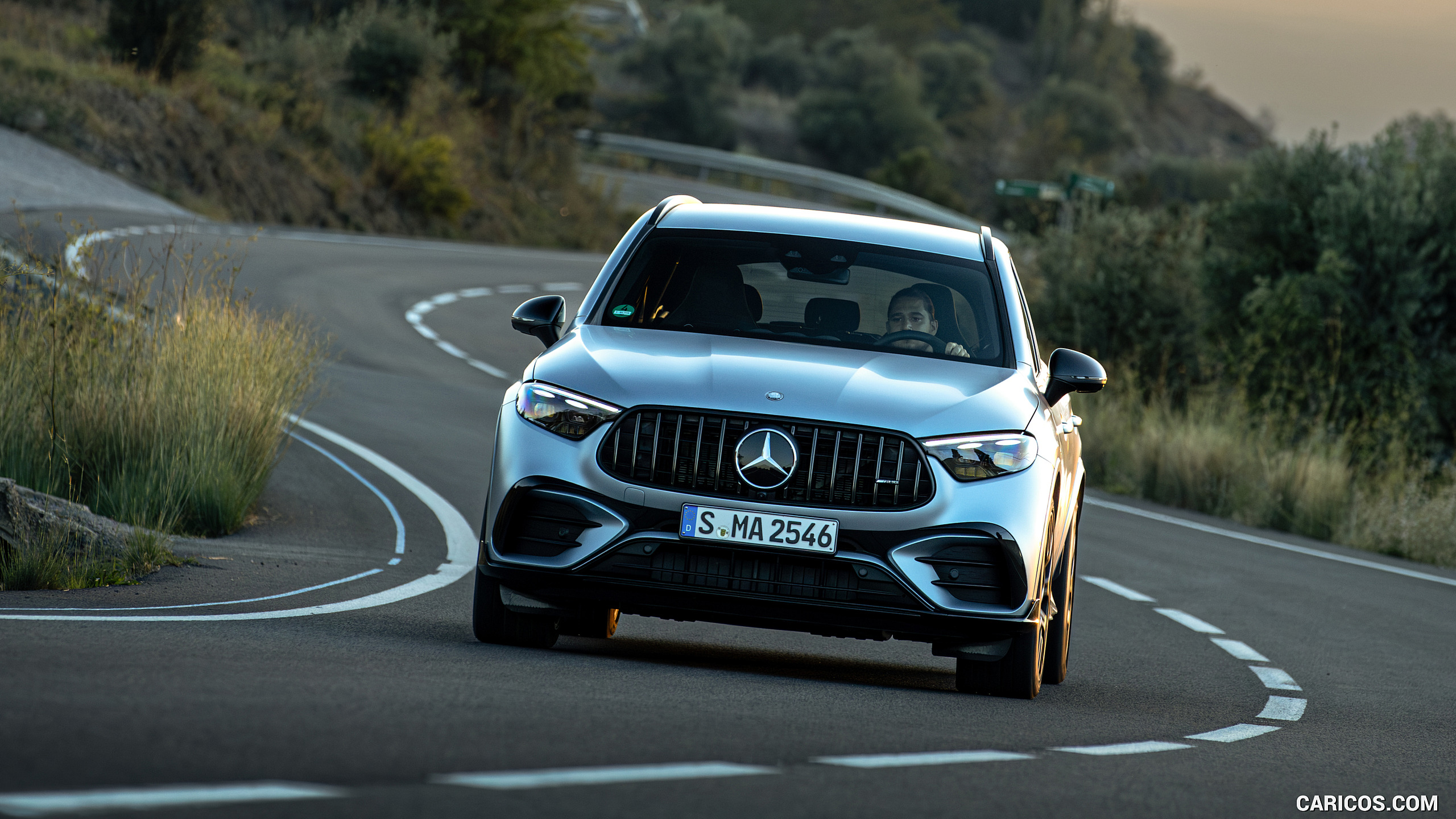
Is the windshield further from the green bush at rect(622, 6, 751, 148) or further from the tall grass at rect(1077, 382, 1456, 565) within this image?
the green bush at rect(622, 6, 751, 148)

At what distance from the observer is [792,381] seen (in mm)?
6426

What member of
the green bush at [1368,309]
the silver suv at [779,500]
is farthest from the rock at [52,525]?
the green bush at [1368,309]

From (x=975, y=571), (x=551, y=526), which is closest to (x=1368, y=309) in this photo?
(x=975, y=571)

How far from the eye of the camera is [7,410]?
360 inches

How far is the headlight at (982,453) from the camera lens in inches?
248

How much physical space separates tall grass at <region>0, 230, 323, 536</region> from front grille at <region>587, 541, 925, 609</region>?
3579 millimetres

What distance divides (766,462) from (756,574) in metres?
0.39

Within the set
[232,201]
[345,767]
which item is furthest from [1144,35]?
[345,767]

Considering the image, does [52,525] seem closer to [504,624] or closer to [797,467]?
[504,624]

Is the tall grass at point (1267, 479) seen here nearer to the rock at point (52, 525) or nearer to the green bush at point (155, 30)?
the rock at point (52, 525)

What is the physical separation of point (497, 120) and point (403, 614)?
121ft

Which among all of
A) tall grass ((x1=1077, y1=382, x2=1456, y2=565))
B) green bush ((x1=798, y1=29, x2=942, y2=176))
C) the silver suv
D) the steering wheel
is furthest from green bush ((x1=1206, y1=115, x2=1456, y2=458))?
green bush ((x1=798, y1=29, x2=942, y2=176))

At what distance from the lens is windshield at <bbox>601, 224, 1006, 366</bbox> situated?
7.42m

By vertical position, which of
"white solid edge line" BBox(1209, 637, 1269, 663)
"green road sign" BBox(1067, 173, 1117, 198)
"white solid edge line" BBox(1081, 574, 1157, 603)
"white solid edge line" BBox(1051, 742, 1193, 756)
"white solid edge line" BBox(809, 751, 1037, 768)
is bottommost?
"white solid edge line" BBox(1081, 574, 1157, 603)
